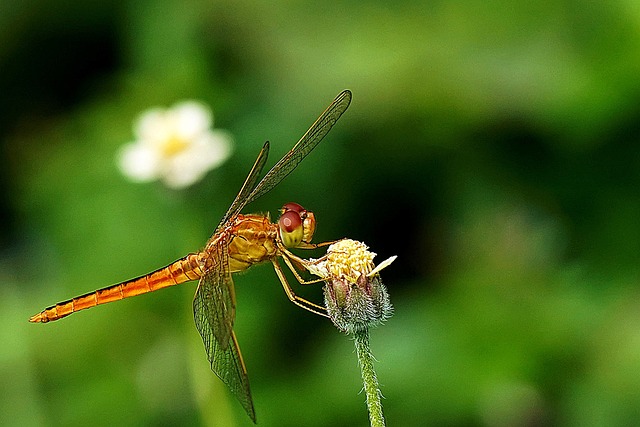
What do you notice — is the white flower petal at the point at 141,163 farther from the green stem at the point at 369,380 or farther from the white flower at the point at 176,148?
the green stem at the point at 369,380

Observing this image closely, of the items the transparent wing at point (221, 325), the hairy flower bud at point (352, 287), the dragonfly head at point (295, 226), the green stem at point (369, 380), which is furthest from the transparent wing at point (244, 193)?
the green stem at point (369, 380)

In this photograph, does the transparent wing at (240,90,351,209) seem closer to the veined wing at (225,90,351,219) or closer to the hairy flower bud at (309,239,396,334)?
the veined wing at (225,90,351,219)

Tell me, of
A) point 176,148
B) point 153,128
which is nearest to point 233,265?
point 176,148

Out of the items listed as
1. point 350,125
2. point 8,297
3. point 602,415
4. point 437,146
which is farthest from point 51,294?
point 602,415

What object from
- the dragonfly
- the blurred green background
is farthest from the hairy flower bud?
the blurred green background

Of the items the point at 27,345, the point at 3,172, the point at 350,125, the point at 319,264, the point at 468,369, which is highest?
the point at 3,172

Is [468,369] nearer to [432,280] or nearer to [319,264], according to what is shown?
[432,280]

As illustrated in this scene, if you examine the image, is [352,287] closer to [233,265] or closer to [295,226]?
[295,226]
